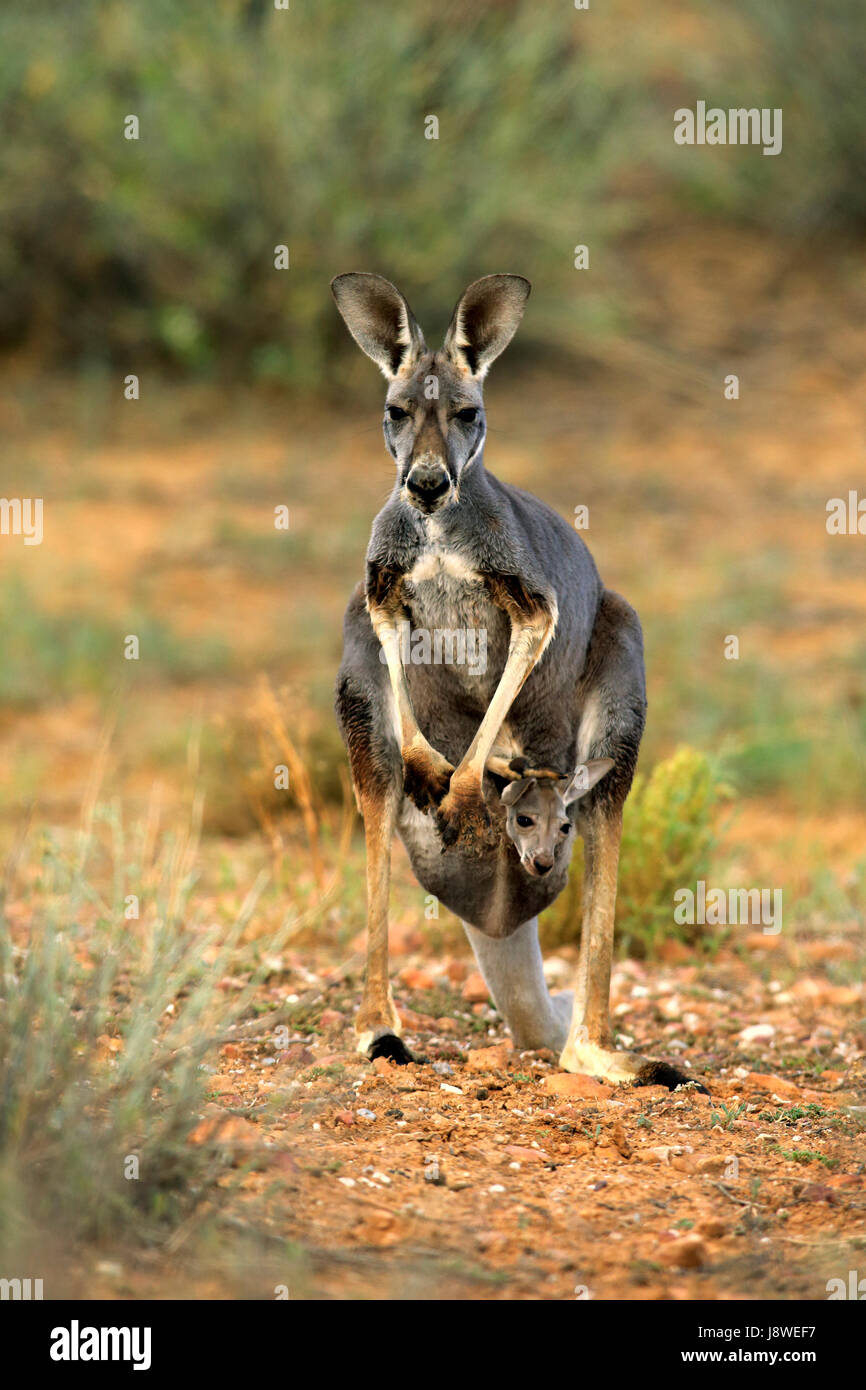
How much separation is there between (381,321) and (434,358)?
180 millimetres

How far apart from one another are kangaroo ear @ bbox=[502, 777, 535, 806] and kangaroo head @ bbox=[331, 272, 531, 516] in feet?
2.55

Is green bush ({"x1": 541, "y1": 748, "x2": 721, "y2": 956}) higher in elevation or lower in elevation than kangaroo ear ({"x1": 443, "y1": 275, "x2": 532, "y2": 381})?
lower

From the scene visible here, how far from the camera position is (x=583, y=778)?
4465 millimetres

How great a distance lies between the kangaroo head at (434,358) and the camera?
4152 mm

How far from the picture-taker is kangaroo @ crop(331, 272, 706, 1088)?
426cm

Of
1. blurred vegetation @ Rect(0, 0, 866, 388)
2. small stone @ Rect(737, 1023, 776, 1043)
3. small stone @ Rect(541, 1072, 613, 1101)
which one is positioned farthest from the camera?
blurred vegetation @ Rect(0, 0, 866, 388)

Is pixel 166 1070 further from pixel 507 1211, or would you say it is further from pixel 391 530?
pixel 391 530

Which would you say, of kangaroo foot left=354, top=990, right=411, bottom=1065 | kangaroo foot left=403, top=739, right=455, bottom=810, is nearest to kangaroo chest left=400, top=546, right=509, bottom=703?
kangaroo foot left=403, top=739, right=455, bottom=810

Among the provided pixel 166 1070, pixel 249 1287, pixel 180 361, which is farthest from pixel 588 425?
pixel 249 1287

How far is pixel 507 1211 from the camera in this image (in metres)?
Answer: 3.62

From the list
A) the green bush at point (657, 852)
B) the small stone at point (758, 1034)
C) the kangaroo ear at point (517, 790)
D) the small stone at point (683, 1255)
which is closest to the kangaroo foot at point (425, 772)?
the kangaroo ear at point (517, 790)

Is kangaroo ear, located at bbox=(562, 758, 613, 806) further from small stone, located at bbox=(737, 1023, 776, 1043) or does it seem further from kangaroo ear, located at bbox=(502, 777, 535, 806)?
small stone, located at bbox=(737, 1023, 776, 1043)

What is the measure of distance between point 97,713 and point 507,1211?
5.81 meters

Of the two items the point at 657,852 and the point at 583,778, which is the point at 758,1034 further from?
the point at 583,778
